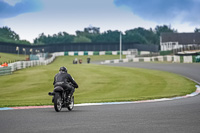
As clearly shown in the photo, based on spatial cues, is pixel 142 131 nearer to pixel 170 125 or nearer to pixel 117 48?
pixel 170 125

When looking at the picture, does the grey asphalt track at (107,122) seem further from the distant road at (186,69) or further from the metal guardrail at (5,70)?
the metal guardrail at (5,70)

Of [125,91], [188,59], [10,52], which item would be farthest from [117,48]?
[125,91]

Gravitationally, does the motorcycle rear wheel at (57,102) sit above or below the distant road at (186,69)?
above

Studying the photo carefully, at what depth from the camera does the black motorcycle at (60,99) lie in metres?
11.2

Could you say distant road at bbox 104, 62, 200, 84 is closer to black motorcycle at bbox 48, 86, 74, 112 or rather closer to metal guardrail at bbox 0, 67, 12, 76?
metal guardrail at bbox 0, 67, 12, 76

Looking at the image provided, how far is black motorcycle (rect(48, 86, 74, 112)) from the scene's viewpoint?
11226mm

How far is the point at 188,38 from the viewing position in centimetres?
13588

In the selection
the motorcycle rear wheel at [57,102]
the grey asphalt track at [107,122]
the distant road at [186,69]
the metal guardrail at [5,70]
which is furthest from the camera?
the metal guardrail at [5,70]

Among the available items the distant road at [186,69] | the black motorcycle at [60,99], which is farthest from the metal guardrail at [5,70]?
the black motorcycle at [60,99]

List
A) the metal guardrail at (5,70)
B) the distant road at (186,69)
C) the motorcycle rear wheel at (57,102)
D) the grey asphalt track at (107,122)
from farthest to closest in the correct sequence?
the metal guardrail at (5,70)
the distant road at (186,69)
the motorcycle rear wheel at (57,102)
the grey asphalt track at (107,122)

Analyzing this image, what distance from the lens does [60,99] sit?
37.6 ft

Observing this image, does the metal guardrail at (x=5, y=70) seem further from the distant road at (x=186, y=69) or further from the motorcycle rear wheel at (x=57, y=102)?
the motorcycle rear wheel at (x=57, y=102)

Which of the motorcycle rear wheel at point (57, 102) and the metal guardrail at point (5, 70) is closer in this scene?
the motorcycle rear wheel at point (57, 102)

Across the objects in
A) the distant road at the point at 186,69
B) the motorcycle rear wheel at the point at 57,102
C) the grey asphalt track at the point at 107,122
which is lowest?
the distant road at the point at 186,69
